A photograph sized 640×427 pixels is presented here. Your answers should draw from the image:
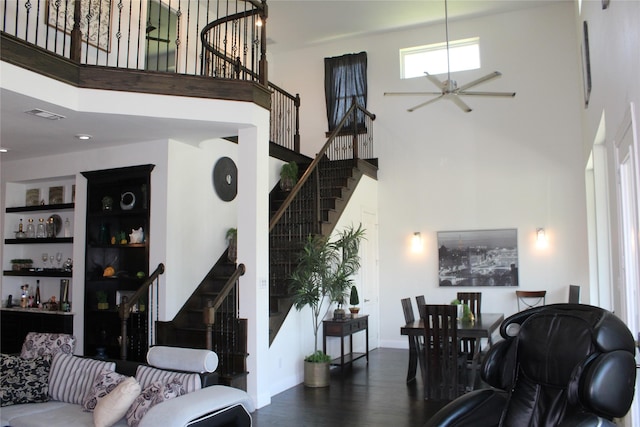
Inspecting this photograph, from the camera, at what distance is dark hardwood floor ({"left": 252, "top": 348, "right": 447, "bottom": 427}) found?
5.05m

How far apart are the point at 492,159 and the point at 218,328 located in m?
5.60

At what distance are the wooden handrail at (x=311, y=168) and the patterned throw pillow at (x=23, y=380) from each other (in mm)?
2798

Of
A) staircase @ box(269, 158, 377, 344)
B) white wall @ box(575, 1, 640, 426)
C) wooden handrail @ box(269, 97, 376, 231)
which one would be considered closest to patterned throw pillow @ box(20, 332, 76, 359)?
staircase @ box(269, 158, 377, 344)

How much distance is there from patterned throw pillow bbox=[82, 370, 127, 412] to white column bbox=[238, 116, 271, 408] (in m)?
1.66

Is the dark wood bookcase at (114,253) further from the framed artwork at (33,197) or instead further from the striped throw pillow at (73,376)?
the striped throw pillow at (73,376)

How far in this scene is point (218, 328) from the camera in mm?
6168

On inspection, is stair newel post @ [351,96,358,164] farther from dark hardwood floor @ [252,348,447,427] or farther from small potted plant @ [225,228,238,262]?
dark hardwood floor @ [252,348,447,427]

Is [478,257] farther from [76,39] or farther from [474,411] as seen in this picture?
[76,39]

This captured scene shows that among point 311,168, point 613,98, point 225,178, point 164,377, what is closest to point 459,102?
point 311,168

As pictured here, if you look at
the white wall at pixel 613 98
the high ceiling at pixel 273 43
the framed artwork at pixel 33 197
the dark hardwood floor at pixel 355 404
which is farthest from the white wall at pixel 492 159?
the framed artwork at pixel 33 197

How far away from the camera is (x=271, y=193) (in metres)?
8.62

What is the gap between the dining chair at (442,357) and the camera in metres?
5.74

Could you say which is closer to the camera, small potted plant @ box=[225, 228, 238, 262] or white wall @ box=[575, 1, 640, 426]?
white wall @ box=[575, 1, 640, 426]

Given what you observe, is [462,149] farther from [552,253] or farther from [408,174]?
[552,253]
